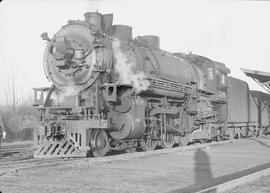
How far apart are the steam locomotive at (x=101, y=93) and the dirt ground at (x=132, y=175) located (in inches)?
66.0

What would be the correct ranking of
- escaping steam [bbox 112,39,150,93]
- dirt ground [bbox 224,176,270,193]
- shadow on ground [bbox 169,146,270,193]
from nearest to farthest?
1. dirt ground [bbox 224,176,270,193]
2. shadow on ground [bbox 169,146,270,193]
3. escaping steam [bbox 112,39,150,93]

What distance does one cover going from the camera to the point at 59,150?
12.5 m

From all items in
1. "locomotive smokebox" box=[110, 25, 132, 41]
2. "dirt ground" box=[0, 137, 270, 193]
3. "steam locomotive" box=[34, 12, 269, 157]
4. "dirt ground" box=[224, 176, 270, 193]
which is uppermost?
"locomotive smokebox" box=[110, 25, 132, 41]

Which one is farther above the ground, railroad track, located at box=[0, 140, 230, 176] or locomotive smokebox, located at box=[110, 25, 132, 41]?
locomotive smokebox, located at box=[110, 25, 132, 41]

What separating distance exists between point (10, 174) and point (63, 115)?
4.70 meters

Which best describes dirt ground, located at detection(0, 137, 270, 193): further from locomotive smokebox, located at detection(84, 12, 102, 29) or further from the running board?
locomotive smokebox, located at detection(84, 12, 102, 29)

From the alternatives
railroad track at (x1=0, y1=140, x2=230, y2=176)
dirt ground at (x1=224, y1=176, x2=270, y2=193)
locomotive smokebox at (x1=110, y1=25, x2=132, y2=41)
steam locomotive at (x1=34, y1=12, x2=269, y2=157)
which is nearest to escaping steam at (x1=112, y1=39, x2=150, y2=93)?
steam locomotive at (x1=34, y1=12, x2=269, y2=157)

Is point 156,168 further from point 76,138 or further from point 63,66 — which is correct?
point 63,66

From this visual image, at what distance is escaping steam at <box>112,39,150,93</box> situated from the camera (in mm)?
13406

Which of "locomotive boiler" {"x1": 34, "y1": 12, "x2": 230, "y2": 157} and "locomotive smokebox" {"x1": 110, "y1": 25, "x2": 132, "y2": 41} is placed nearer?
"locomotive boiler" {"x1": 34, "y1": 12, "x2": 230, "y2": 157}

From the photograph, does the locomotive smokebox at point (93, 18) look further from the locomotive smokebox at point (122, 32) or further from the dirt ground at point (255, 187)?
the dirt ground at point (255, 187)

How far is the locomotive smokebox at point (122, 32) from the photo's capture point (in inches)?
580

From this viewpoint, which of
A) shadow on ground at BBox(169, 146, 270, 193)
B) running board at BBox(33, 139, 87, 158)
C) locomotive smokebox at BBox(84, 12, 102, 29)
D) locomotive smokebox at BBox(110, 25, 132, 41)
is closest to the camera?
shadow on ground at BBox(169, 146, 270, 193)

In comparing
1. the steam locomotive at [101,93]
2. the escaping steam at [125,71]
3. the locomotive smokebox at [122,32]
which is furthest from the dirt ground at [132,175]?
the locomotive smokebox at [122,32]
